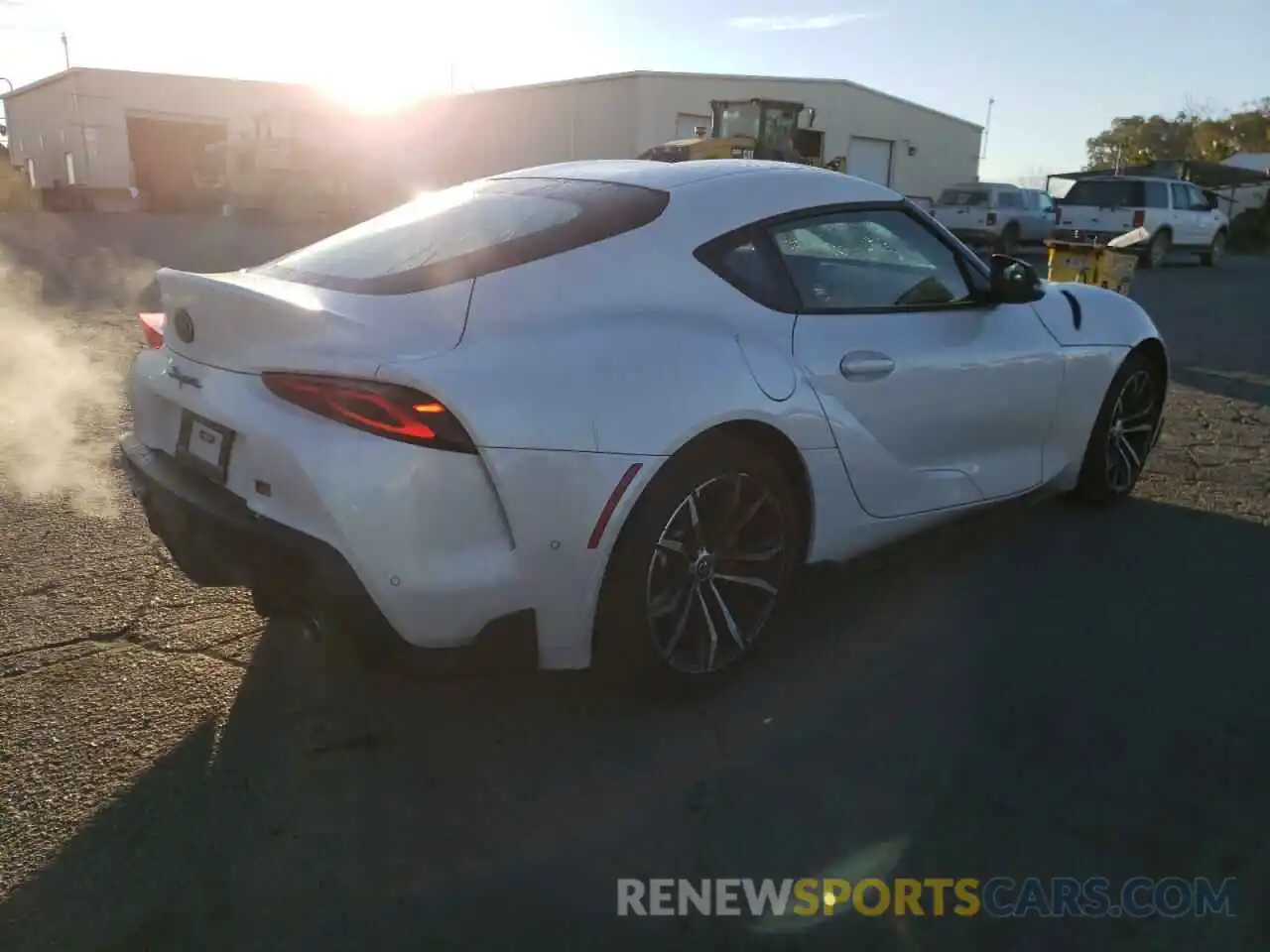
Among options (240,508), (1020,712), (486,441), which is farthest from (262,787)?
(1020,712)

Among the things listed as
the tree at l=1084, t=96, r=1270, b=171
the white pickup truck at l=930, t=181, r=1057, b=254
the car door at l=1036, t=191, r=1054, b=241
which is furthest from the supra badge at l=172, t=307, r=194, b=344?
the tree at l=1084, t=96, r=1270, b=171

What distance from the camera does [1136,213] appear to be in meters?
19.7

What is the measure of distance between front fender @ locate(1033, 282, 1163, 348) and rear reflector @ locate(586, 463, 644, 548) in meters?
2.22

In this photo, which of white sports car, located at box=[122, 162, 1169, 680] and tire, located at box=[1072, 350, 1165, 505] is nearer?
white sports car, located at box=[122, 162, 1169, 680]

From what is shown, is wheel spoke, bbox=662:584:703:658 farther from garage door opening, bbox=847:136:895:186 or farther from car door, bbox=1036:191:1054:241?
garage door opening, bbox=847:136:895:186

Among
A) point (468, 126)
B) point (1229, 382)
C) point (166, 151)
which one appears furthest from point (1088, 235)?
point (166, 151)

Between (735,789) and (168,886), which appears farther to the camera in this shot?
(735,789)

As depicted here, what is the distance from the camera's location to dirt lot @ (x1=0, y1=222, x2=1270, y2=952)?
7.00 ft

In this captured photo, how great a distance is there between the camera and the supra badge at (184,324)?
274 cm

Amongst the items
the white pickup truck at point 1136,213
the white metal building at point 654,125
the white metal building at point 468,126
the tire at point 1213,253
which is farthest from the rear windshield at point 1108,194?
the white metal building at point 468,126

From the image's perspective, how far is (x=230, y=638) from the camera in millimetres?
3223

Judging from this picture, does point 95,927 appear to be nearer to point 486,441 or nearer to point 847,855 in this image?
point 486,441

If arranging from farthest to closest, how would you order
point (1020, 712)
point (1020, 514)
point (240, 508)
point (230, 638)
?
point (1020, 514)
point (230, 638)
point (1020, 712)
point (240, 508)

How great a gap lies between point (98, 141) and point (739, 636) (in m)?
44.6
